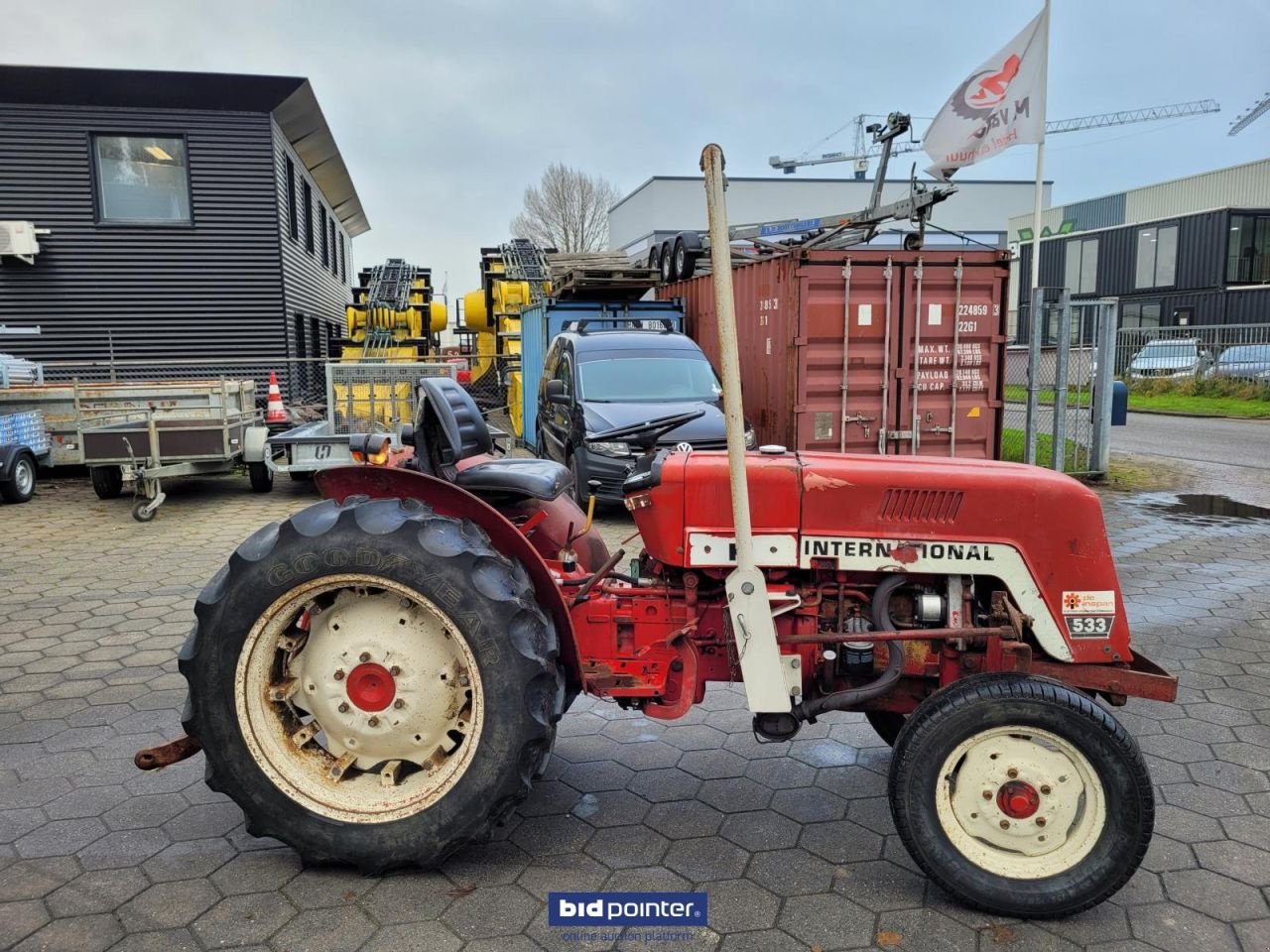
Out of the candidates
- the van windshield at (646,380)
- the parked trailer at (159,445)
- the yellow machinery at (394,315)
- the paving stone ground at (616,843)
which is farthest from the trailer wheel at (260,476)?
the yellow machinery at (394,315)

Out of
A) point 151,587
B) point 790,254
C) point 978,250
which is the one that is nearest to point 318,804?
point 151,587

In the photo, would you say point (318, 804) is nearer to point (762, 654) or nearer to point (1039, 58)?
point (762, 654)

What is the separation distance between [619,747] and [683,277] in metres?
10.7

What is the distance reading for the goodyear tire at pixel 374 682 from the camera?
8.84 feet

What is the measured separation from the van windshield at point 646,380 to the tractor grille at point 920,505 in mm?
6371

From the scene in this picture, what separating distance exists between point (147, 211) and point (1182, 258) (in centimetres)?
3166

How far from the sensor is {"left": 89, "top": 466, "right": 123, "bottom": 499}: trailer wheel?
10188 millimetres

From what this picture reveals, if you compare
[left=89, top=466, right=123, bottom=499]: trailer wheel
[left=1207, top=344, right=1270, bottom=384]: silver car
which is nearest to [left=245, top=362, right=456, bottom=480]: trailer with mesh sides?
[left=89, top=466, right=123, bottom=499]: trailer wheel

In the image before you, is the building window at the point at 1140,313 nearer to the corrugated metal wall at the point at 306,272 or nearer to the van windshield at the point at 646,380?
the corrugated metal wall at the point at 306,272

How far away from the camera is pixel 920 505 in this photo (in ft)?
9.16

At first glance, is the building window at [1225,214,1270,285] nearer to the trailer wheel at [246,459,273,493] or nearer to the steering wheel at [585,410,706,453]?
the trailer wheel at [246,459,273,493]

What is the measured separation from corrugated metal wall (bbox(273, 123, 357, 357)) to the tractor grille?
53.2 ft

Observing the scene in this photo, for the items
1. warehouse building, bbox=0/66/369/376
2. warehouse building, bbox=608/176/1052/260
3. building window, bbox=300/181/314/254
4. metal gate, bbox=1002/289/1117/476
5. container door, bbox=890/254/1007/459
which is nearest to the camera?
container door, bbox=890/254/1007/459

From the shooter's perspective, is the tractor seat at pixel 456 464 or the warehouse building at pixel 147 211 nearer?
the tractor seat at pixel 456 464
